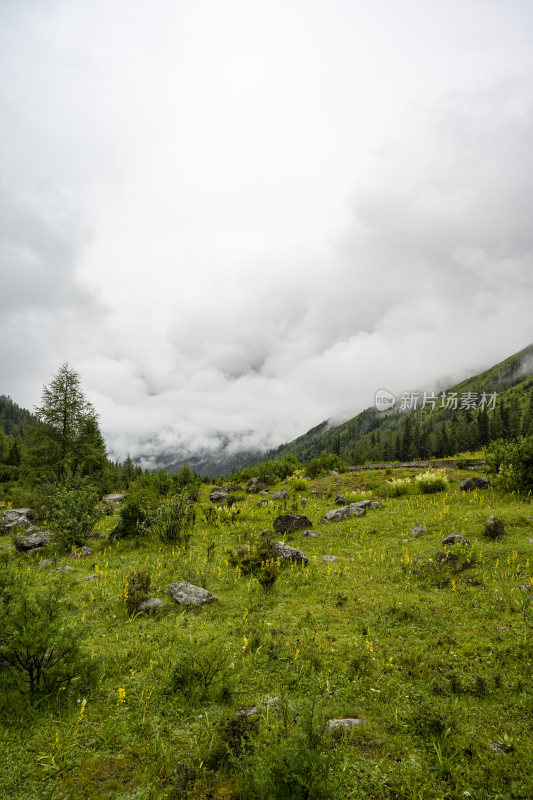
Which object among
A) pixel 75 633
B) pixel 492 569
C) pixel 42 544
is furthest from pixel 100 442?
pixel 492 569

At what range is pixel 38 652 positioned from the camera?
206 inches

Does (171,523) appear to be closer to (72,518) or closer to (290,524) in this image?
(72,518)

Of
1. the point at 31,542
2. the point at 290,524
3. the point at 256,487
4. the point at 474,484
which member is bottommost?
the point at 256,487

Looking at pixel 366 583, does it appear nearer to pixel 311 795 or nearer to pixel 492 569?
pixel 492 569

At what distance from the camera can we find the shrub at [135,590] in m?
8.30

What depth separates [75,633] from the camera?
6.10 m

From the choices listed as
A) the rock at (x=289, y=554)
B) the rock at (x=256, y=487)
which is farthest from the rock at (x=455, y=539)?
the rock at (x=256, y=487)

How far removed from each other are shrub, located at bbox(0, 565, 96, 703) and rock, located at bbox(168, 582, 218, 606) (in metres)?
2.97

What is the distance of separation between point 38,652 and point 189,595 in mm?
4102

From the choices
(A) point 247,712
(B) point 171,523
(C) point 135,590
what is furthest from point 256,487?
(A) point 247,712

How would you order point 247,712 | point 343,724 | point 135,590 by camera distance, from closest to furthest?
point 343,724, point 247,712, point 135,590

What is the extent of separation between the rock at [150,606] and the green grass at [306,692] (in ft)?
0.82

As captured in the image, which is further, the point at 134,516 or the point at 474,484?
the point at 474,484

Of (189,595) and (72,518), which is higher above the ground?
(72,518)
